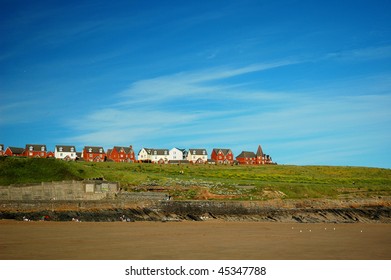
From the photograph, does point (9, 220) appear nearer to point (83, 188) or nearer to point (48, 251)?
point (83, 188)

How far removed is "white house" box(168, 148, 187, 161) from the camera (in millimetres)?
162000

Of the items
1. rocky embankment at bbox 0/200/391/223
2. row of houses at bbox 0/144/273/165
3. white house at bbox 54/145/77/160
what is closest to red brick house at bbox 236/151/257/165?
A: row of houses at bbox 0/144/273/165

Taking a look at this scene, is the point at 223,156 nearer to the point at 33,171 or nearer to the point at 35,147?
the point at 35,147

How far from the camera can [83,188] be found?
52.2m

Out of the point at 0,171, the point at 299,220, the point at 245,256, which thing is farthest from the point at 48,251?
the point at 0,171

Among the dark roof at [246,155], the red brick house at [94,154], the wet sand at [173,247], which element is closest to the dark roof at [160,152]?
the red brick house at [94,154]

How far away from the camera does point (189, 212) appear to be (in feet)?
156

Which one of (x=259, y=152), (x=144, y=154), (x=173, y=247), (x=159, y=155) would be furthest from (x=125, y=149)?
(x=173, y=247)

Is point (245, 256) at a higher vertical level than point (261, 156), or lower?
lower

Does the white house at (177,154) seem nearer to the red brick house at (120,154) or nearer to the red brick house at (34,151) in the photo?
the red brick house at (120,154)

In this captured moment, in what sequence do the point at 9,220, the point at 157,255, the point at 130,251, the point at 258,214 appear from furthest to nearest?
the point at 258,214 → the point at 9,220 → the point at 130,251 → the point at 157,255

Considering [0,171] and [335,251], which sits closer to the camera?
[335,251]

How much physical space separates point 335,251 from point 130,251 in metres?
9.73

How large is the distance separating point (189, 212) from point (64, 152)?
108 m
